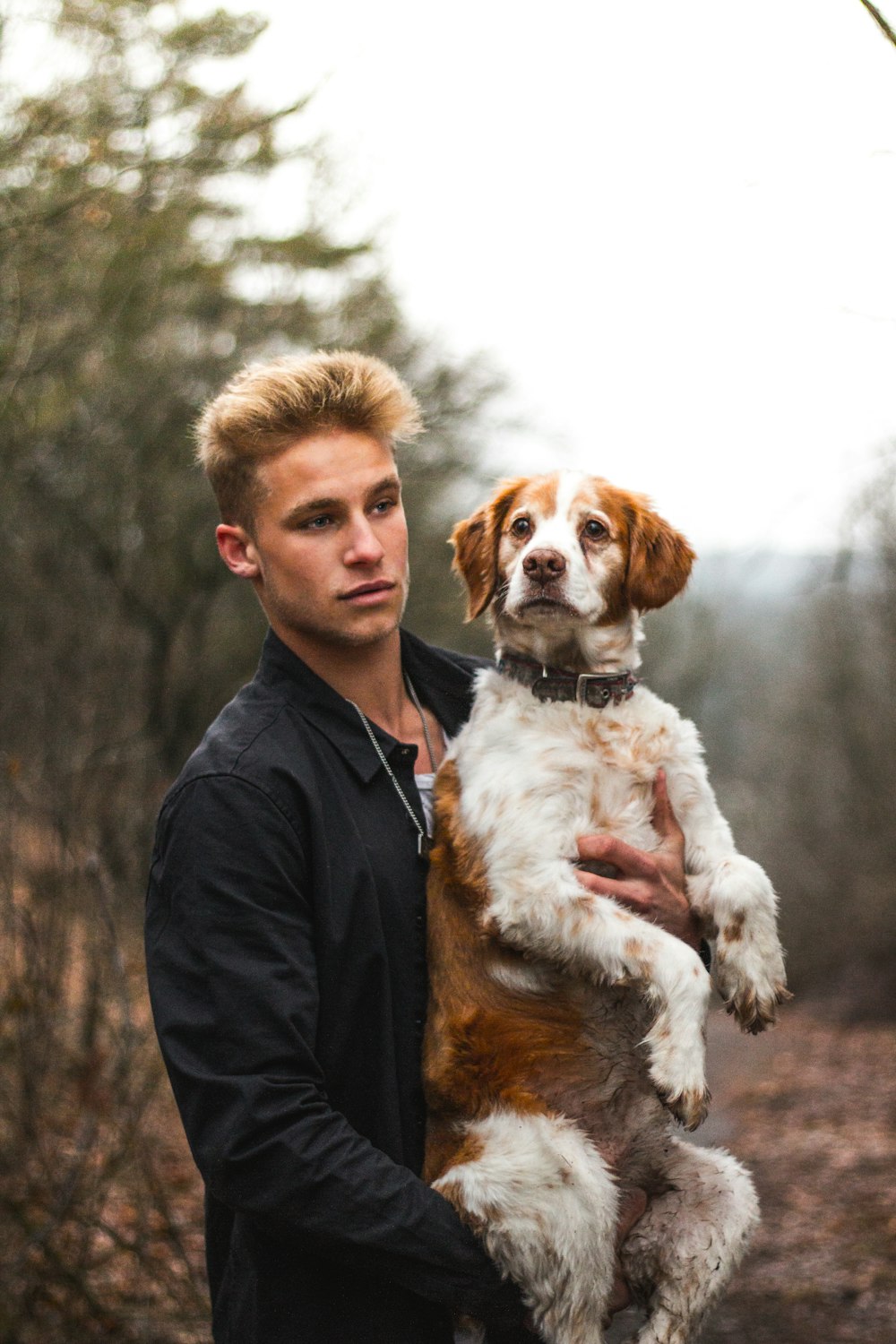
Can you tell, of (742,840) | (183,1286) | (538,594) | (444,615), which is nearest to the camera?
(538,594)

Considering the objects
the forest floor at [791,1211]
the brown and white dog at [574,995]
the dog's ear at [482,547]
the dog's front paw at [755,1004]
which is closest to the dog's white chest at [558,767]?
the brown and white dog at [574,995]

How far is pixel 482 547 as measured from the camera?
3.52 metres

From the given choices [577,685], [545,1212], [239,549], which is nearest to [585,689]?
[577,685]

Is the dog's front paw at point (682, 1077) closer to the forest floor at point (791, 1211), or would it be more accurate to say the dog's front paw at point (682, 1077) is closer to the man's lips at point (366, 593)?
the forest floor at point (791, 1211)

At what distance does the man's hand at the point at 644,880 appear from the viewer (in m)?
2.92

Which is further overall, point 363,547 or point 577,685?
point 577,685

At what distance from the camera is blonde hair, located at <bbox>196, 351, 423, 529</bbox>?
2.77 meters

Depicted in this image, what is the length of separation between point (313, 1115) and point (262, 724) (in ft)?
2.62

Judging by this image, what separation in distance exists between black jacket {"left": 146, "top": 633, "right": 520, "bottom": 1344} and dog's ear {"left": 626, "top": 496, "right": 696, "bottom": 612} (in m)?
1.01

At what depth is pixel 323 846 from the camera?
2.52 m

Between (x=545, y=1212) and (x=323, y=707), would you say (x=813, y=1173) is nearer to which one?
(x=545, y=1212)

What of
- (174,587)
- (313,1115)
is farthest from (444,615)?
(313,1115)

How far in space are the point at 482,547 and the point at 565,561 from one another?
0.40 meters

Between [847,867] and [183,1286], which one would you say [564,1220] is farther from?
[847,867]
